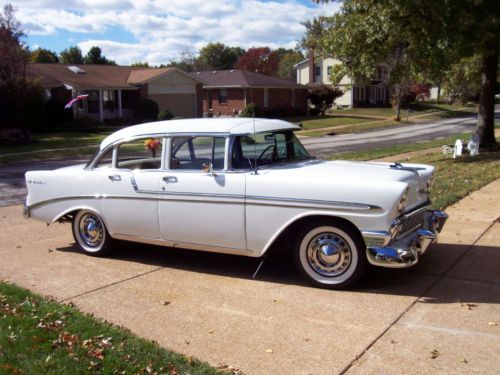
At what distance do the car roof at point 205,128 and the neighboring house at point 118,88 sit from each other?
108 ft

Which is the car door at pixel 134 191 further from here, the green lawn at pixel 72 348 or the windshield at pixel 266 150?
the green lawn at pixel 72 348

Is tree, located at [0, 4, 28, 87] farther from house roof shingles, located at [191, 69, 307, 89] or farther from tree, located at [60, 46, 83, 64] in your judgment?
tree, located at [60, 46, 83, 64]

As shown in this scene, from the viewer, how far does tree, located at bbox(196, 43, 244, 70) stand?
100250mm

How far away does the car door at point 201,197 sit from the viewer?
573 centimetres

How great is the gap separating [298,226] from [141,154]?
2306 millimetres

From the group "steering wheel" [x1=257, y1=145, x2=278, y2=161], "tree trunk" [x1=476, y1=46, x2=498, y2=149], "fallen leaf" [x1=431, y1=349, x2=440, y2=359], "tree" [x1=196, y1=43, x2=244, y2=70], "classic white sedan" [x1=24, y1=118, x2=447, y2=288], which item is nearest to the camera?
"fallen leaf" [x1=431, y1=349, x2=440, y2=359]

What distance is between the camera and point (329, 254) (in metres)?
5.39

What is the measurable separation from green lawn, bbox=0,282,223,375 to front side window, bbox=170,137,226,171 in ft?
6.55

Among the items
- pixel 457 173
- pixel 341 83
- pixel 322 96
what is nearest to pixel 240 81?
pixel 322 96

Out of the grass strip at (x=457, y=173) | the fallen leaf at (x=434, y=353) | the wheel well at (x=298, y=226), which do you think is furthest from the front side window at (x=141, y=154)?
the grass strip at (x=457, y=173)

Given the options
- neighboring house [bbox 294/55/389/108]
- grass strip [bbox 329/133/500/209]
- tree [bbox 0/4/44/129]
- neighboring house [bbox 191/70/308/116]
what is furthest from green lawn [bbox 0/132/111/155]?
neighboring house [bbox 294/55/389/108]

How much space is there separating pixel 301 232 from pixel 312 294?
0.61 meters

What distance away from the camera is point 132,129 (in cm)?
679

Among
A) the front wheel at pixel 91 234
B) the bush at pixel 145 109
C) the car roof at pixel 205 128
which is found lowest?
the front wheel at pixel 91 234
